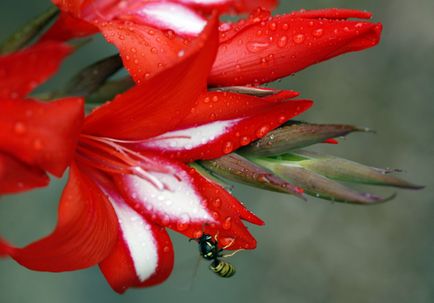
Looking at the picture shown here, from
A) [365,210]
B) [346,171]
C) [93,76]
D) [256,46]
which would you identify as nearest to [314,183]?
[346,171]

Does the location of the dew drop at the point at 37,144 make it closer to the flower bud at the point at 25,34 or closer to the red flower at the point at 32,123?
the red flower at the point at 32,123

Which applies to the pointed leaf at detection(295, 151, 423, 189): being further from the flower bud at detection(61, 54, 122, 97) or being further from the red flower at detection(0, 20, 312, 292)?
the flower bud at detection(61, 54, 122, 97)

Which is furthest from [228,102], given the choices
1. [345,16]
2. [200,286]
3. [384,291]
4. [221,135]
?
[384,291]

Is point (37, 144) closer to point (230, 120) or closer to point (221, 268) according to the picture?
point (230, 120)

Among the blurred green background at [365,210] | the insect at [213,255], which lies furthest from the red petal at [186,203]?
the blurred green background at [365,210]

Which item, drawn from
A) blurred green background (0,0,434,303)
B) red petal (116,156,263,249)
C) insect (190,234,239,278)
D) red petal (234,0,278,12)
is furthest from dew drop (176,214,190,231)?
blurred green background (0,0,434,303)

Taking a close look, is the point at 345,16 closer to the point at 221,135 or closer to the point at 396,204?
the point at 221,135

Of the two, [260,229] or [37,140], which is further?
[260,229]
